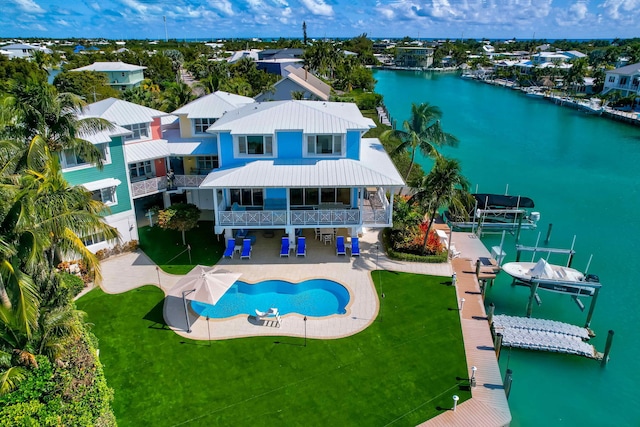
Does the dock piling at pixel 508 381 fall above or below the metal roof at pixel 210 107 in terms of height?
below

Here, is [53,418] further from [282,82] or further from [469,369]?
[282,82]

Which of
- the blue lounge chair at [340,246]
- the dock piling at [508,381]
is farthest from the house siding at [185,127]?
the dock piling at [508,381]

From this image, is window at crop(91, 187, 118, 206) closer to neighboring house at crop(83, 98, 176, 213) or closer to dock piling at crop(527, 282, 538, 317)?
neighboring house at crop(83, 98, 176, 213)

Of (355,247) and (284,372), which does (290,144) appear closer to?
(355,247)

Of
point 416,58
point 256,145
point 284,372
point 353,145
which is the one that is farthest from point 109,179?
point 416,58

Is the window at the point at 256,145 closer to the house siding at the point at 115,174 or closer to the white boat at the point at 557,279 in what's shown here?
the house siding at the point at 115,174
